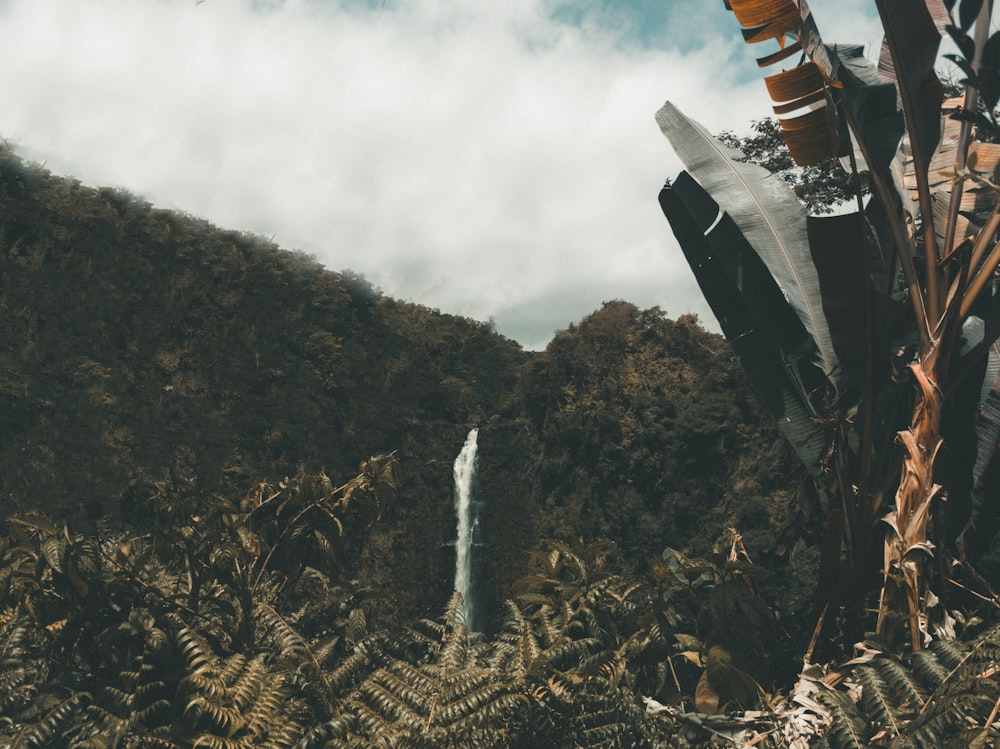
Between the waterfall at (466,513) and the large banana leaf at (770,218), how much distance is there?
53.3 ft

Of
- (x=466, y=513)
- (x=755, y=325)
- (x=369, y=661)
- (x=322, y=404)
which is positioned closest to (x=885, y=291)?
(x=755, y=325)

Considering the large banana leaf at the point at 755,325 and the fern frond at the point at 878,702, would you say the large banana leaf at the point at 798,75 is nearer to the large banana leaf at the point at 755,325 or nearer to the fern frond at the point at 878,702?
the large banana leaf at the point at 755,325

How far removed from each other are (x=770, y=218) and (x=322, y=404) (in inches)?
727

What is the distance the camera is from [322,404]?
2161 centimetres

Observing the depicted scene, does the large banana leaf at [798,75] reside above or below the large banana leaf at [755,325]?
above

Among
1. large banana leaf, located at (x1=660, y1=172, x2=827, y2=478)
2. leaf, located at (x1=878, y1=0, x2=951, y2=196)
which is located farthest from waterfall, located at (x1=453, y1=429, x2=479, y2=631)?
leaf, located at (x1=878, y1=0, x2=951, y2=196)

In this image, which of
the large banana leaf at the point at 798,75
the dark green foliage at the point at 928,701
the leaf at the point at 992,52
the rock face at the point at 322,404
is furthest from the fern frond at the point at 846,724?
the rock face at the point at 322,404

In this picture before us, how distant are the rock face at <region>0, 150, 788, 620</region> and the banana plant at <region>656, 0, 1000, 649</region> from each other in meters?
11.0

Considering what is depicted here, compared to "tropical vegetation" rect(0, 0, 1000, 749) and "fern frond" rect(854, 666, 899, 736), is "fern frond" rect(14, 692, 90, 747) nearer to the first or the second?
"tropical vegetation" rect(0, 0, 1000, 749)

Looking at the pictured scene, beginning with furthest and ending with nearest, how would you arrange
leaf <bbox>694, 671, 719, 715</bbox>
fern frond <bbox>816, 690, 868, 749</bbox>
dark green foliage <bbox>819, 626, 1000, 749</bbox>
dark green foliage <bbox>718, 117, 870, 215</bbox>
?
dark green foliage <bbox>718, 117, 870, 215</bbox>
leaf <bbox>694, 671, 719, 715</bbox>
fern frond <bbox>816, 690, 868, 749</bbox>
dark green foliage <bbox>819, 626, 1000, 749</bbox>

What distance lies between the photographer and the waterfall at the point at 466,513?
20141mm

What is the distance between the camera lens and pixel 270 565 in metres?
3.46

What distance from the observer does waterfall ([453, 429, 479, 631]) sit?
793 inches

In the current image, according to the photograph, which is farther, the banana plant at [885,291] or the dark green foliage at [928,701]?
the banana plant at [885,291]
